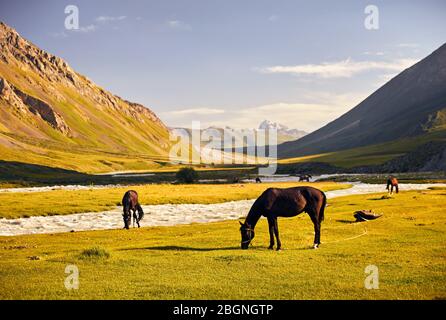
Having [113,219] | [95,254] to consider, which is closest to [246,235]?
[95,254]

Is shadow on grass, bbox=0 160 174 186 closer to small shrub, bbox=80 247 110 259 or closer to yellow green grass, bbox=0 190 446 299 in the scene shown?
yellow green grass, bbox=0 190 446 299

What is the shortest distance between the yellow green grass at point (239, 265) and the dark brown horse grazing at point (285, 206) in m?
1.17

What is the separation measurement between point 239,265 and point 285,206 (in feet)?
17.8

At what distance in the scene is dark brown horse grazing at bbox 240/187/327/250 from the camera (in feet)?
84.2

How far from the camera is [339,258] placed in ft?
74.9

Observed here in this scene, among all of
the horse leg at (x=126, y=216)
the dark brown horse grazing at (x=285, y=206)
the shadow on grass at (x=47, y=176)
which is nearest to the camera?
the dark brown horse grazing at (x=285, y=206)

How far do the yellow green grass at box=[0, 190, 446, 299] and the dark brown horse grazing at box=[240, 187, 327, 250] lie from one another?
117cm

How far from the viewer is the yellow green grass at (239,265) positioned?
17250 millimetres

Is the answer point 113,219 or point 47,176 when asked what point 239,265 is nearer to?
point 113,219

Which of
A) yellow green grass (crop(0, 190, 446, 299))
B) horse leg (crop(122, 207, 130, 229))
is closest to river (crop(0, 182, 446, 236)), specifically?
horse leg (crop(122, 207, 130, 229))

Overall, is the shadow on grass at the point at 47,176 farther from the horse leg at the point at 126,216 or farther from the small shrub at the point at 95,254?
the small shrub at the point at 95,254

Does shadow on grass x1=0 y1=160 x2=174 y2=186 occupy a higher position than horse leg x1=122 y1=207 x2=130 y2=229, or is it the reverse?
shadow on grass x1=0 y1=160 x2=174 y2=186

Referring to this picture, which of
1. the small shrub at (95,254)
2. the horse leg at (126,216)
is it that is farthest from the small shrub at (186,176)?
the small shrub at (95,254)
